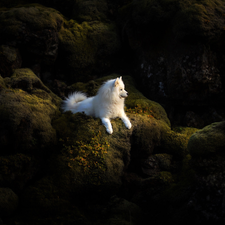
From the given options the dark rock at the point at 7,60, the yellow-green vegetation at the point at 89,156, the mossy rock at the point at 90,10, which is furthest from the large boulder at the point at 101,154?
the mossy rock at the point at 90,10

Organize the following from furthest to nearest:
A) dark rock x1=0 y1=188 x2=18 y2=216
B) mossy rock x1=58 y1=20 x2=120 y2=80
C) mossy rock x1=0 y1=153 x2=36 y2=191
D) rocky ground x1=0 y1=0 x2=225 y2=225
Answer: mossy rock x1=58 y1=20 x2=120 y2=80 → rocky ground x1=0 y1=0 x2=225 y2=225 → mossy rock x1=0 y1=153 x2=36 y2=191 → dark rock x1=0 y1=188 x2=18 y2=216

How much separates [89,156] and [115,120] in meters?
1.36

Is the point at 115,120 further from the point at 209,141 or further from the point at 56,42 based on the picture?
the point at 56,42

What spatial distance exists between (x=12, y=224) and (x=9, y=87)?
353 centimetres

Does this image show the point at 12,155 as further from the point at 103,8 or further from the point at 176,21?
the point at 103,8

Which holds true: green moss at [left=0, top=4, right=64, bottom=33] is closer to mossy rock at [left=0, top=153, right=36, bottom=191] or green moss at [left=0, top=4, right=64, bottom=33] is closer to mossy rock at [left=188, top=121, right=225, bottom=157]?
mossy rock at [left=0, top=153, right=36, bottom=191]

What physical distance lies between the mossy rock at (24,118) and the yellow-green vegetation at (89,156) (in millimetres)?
576

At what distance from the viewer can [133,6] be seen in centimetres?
864

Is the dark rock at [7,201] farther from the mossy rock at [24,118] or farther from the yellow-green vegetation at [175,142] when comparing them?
the yellow-green vegetation at [175,142]

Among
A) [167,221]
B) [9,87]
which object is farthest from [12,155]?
[167,221]

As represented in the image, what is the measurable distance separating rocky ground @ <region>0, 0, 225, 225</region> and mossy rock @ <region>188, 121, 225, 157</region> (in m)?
0.02

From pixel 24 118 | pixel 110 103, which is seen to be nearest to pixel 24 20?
pixel 24 118

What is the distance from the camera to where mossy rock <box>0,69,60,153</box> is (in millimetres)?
4367

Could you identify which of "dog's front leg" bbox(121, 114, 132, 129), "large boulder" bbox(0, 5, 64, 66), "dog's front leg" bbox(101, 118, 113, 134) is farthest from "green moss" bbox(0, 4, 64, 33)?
Result: "dog's front leg" bbox(121, 114, 132, 129)
